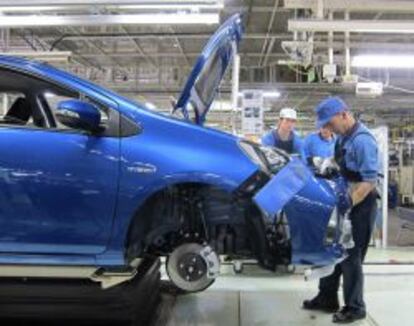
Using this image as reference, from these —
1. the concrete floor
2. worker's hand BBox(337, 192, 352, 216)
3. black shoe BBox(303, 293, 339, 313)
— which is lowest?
the concrete floor

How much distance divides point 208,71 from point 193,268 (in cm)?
145

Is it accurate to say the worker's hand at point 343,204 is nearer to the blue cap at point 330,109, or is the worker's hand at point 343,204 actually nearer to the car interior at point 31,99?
the blue cap at point 330,109

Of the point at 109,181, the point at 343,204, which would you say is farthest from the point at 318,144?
the point at 109,181

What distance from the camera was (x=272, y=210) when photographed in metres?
3.49

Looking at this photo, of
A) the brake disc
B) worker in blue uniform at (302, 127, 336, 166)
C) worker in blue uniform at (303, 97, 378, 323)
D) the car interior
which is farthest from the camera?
worker in blue uniform at (302, 127, 336, 166)

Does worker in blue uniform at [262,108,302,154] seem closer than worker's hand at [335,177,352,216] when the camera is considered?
No

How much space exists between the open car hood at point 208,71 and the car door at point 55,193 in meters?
0.83

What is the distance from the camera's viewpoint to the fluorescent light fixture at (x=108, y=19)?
6305mm

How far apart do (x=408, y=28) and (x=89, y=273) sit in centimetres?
459

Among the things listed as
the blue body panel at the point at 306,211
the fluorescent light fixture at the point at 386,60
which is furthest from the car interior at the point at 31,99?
the fluorescent light fixture at the point at 386,60

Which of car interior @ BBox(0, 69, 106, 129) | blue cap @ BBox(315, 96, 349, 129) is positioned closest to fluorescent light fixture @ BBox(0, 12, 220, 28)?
blue cap @ BBox(315, 96, 349, 129)

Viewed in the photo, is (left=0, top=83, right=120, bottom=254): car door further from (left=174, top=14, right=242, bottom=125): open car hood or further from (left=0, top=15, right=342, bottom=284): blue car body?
(left=174, top=14, right=242, bottom=125): open car hood

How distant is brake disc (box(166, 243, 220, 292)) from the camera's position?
139 inches

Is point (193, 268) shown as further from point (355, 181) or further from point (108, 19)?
point (108, 19)
